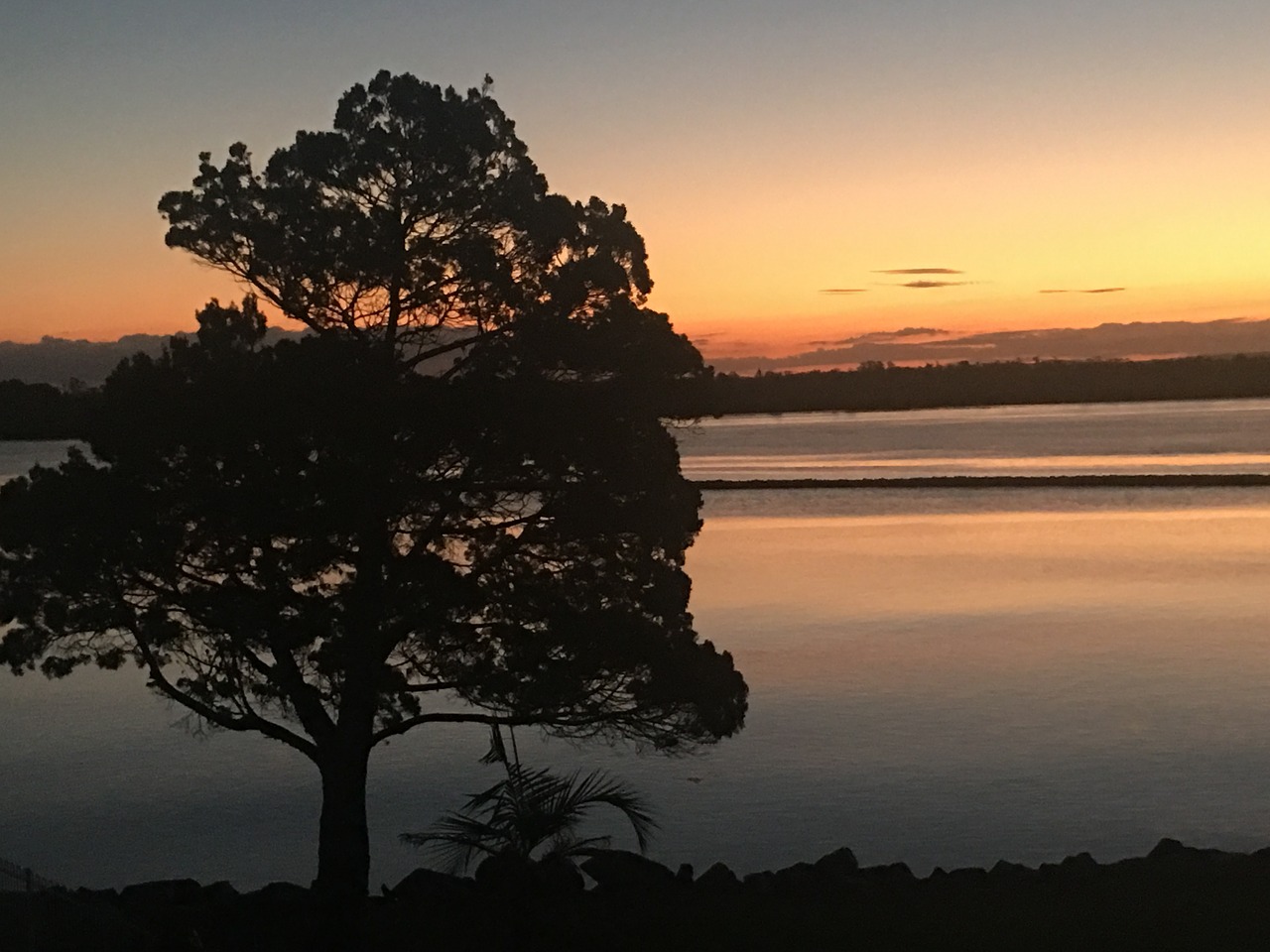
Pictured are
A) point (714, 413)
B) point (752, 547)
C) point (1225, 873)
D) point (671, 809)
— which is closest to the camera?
point (1225, 873)

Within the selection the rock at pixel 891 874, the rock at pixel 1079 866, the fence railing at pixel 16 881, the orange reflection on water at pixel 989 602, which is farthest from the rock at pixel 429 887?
the orange reflection on water at pixel 989 602

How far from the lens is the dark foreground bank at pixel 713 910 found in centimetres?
1450

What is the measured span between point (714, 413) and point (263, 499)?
17.7 ft

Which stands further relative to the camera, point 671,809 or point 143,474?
point 671,809

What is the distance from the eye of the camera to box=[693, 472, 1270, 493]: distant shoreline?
76.8 metres

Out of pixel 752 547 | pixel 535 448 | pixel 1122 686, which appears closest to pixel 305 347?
pixel 535 448

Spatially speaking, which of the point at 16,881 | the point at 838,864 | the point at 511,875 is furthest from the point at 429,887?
the point at 16,881

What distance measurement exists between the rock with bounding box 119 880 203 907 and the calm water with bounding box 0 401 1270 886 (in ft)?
8.05

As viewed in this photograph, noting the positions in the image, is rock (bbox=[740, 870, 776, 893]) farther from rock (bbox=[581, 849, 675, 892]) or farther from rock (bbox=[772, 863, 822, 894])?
rock (bbox=[581, 849, 675, 892])

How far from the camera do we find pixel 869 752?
82.9ft

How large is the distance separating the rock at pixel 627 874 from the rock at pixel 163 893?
4.96 m

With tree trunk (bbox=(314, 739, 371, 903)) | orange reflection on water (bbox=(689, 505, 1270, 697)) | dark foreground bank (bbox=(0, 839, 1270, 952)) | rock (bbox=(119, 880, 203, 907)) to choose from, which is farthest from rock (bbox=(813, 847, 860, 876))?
orange reflection on water (bbox=(689, 505, 1270, 697))

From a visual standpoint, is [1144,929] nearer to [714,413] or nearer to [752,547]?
[714,413]

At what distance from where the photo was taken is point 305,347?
16578mm
